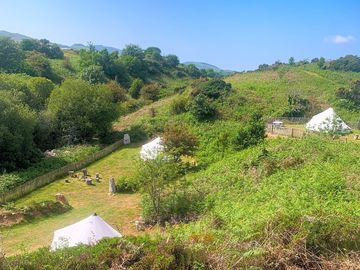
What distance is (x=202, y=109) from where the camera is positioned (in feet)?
128

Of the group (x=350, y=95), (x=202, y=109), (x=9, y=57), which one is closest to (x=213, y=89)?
(x=202, y=109)

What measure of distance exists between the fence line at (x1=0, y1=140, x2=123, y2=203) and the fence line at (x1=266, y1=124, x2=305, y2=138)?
45.8ft

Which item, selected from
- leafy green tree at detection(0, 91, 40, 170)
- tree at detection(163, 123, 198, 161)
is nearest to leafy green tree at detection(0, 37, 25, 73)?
leafy green tree at detection(0, 91, 40, 170)

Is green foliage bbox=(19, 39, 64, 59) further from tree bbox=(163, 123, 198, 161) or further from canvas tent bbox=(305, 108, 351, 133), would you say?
canvas tent bbox=(305, 108, 351, 133)

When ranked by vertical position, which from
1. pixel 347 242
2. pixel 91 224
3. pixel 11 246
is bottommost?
pixel 11 246

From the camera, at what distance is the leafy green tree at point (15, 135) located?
28.4m

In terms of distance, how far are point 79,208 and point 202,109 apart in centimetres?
1903

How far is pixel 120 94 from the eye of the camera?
57156 millimetres

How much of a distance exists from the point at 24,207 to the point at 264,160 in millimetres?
13180

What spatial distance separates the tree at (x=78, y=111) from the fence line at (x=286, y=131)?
48.3 ft

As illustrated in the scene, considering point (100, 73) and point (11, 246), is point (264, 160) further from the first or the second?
point (100, 73)

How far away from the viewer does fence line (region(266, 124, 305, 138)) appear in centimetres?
3272

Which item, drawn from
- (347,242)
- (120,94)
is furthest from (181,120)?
(347,242)

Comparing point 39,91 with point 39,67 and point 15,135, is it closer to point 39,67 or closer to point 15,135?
point 15,135
